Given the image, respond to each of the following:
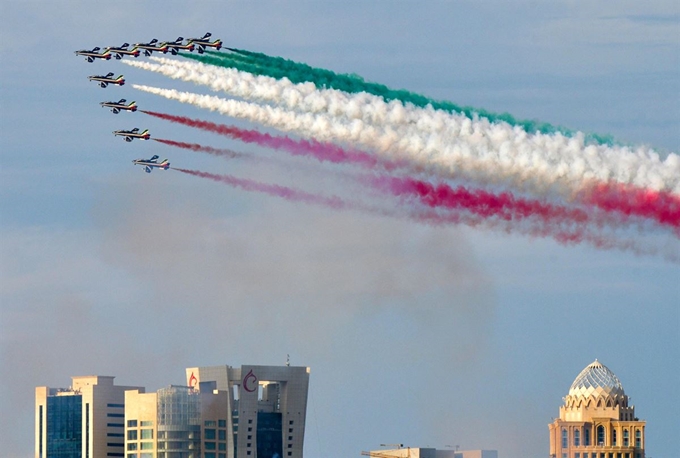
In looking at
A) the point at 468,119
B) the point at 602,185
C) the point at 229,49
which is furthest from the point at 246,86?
the point at 602,185

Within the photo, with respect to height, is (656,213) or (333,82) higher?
(333,82)

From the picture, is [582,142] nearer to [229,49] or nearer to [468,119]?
[468,119]

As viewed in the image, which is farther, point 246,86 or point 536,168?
point 246,86

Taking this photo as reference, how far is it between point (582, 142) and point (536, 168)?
4.61m

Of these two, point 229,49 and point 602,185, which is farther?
point 229,49

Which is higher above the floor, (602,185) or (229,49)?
(229,49)

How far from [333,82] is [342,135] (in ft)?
17.1

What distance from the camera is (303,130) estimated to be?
19712 cm

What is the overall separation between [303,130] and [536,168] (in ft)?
74.5

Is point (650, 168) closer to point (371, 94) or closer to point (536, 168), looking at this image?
point (536, 168)

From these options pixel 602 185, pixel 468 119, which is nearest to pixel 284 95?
pixel 468 119

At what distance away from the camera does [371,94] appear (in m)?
192

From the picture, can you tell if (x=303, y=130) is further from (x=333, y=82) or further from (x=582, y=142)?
(x=582, y=142)

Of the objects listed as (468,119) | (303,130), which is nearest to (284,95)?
(303,130)
